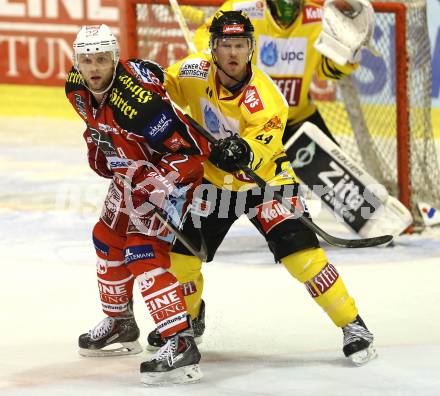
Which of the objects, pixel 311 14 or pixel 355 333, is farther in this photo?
pixel 311 14

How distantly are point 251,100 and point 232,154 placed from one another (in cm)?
29

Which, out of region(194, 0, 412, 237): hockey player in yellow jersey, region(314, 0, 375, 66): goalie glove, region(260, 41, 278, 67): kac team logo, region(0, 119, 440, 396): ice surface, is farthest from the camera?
region(260, 41, 278, 67): kac team logo

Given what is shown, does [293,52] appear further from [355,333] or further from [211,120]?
[355,333]

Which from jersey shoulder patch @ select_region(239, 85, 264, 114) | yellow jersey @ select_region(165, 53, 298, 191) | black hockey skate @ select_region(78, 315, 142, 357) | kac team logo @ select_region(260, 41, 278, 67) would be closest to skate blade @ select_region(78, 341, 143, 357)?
black hockey skate @ select_region(78, 315, 142, 357)

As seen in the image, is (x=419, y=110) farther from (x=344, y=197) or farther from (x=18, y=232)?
(x=18, y=232)

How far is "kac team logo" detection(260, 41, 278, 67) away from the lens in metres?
5.64

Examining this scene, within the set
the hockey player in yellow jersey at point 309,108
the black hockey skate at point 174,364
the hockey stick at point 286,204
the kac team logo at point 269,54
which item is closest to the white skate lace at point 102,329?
the black hockey skate at point 174,364

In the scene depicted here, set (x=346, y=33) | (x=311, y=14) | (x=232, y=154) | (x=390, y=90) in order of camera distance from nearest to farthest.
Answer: (x=232, y=154)
(x=346, y=33)
(x=311, y=14)
(x=390, y=90)

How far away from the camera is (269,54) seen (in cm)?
566

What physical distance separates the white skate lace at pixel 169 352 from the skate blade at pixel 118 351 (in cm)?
42

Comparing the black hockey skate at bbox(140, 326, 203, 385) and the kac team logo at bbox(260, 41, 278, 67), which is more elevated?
the kac team logo at bbox(260, 41, 278, 67)

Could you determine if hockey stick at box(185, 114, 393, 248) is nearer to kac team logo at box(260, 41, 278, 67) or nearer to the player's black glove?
the player's black glove

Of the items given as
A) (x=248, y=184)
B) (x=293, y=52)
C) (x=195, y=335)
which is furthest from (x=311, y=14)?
(x=195, y=335)

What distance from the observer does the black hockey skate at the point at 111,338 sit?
3998mm
